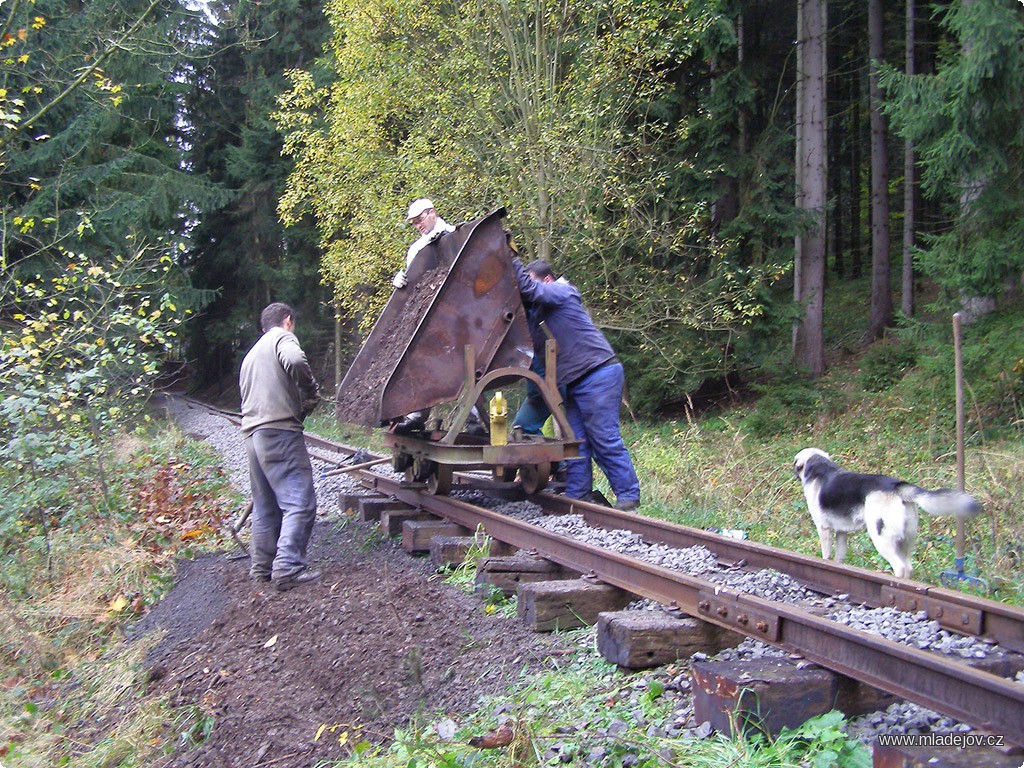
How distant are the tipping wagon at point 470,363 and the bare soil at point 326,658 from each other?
3.89 feet

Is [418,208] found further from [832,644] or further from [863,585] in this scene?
[832,644]

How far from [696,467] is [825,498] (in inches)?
162

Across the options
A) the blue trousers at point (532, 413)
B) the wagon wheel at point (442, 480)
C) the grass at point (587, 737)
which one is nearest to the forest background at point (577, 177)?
the wagon wheel at point (442, 480)

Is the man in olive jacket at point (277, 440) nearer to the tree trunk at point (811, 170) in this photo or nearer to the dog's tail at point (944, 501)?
the dog's tail at point (944, 501)

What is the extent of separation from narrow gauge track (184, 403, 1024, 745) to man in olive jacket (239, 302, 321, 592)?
4.92 feet

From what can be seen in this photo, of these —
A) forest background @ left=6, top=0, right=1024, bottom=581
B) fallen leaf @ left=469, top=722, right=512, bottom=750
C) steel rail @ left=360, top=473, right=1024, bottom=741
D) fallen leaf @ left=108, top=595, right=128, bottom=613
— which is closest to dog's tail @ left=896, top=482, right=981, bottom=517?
steel rail @ left=360, top=473, right=1024, bottom=741

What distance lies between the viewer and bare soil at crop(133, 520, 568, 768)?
165 inches

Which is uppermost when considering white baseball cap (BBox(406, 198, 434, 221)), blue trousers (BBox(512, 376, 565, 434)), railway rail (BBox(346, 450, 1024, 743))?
white baseball cap (BBox(406, 198, 434, 221))

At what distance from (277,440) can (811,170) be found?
559 inches

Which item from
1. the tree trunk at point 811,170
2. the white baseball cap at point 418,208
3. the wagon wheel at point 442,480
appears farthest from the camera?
the tree trunk at point 811,170

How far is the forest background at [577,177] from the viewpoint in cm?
1061

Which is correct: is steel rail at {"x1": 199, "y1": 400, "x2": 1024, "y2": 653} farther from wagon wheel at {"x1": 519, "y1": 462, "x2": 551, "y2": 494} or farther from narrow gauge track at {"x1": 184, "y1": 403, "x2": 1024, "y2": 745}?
wagon wheel at {"x1": 519, "y1": 462, "x2": 551, "y2": 494}

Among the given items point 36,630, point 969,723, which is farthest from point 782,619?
point 36,630

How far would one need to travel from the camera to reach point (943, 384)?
39.4 feet
